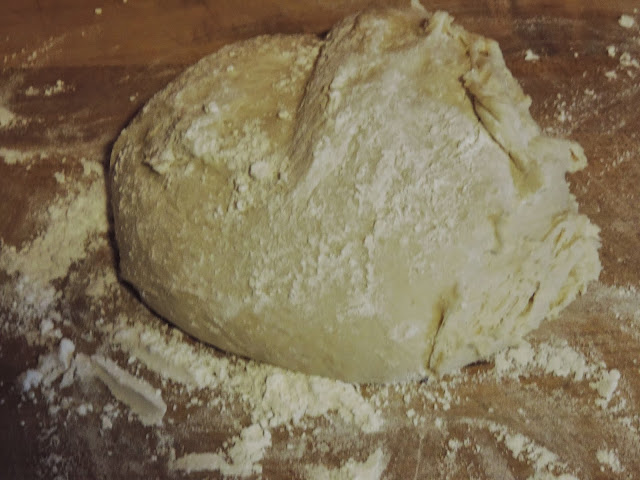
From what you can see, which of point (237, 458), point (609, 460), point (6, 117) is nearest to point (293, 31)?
point (6, 117)

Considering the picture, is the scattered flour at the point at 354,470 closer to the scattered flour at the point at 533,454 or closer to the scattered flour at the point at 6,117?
the scattered flour at the point at 533,454

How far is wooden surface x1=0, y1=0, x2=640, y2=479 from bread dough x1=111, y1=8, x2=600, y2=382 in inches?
6.1

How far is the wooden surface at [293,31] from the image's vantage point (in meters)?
1.08

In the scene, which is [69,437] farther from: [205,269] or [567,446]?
[567,446]

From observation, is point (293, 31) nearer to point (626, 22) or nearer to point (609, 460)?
point (626, 22)

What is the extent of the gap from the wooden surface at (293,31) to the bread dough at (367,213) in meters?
0.15

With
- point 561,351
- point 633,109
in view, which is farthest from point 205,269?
point 633,109

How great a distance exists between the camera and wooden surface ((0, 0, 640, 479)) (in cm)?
108

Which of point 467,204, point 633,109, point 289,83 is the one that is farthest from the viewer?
point 633,109

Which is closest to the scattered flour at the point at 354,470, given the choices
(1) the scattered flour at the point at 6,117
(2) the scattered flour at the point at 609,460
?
(2) the scattered flour at the point at 609,460

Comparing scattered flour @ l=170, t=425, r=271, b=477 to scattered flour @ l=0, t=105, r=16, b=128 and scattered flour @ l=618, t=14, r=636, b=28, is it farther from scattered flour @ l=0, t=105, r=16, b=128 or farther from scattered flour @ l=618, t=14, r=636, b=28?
scattered flour @ l=618, t=14, r=636, b=28

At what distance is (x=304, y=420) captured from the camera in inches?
43.0

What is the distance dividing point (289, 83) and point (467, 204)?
1.24 ft

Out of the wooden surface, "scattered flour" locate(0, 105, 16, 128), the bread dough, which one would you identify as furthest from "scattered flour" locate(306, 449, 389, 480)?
"scattered flour" locate(0, 105, 16, 128)
